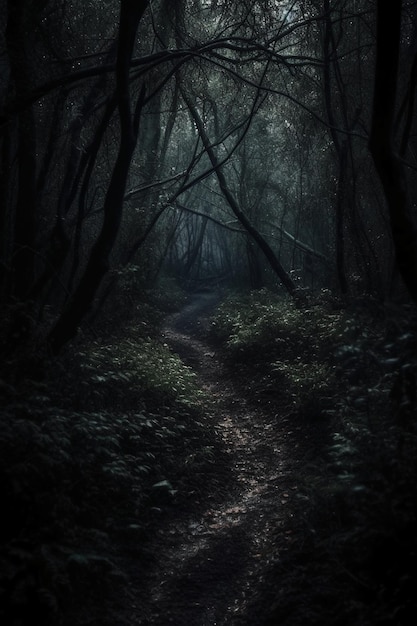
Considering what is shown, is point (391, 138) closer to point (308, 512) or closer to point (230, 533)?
point (308, 512)

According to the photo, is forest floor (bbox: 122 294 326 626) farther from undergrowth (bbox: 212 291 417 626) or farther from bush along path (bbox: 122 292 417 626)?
undergrowth (bbox: 212 291 417 626)

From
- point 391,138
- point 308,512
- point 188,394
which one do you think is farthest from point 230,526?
point 391,138

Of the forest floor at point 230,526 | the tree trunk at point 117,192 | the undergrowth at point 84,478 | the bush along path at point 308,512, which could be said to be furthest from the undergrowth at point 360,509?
the tree trunk at point 117,192

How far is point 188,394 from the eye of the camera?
8.02 metres

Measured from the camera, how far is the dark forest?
11.6 feet

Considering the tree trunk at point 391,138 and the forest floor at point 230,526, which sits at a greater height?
the tree trunk at point 391,138

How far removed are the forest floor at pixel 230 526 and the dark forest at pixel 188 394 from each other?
0.07ft

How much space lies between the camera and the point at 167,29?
30.2 ft

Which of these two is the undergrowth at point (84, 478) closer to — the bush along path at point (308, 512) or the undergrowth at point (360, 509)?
the bush along path at point (308, 512)

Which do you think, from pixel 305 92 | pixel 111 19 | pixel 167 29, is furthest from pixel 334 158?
pixel 111 19

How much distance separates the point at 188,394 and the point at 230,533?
3.42 metres

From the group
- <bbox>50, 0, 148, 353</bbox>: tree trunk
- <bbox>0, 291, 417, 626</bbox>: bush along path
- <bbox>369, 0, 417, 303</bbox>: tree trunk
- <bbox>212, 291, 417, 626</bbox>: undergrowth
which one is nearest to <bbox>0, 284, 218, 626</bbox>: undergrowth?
<bbox>0, 291, 417, 626</bbox>: bush along path

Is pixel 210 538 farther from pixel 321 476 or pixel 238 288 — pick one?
pixel 238 288

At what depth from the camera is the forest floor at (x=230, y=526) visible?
12.3 feet
